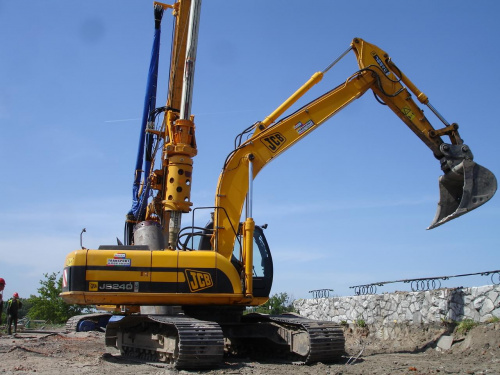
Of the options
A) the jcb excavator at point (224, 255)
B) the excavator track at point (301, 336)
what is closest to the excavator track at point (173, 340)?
the jcb excavator at point (224, 255)

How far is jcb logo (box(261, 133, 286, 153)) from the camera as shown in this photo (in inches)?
440

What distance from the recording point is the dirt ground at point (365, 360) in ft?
27.7

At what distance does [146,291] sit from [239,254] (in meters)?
1.83

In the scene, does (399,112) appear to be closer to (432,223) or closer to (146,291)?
(432,223)

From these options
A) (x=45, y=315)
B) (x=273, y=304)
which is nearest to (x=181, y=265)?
(x=273, y=304)

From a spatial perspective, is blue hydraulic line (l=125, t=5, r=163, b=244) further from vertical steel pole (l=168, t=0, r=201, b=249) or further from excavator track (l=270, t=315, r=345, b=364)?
excavator track (l=270, t=315, r=345, b=364)

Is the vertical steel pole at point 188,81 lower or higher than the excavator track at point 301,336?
higher

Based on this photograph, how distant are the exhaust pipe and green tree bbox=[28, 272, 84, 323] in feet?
72.3

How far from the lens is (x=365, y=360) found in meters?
9.84

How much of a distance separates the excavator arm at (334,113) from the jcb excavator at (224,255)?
0.07 feet

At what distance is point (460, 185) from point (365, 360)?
398cm

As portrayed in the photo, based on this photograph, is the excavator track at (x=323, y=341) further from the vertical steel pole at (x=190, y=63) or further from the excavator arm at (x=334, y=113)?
the vertical steel pole at (x=190, y=63)

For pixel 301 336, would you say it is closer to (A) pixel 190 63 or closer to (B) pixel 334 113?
(B) pixel 334 113

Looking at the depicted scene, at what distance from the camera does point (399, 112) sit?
39.0ft
